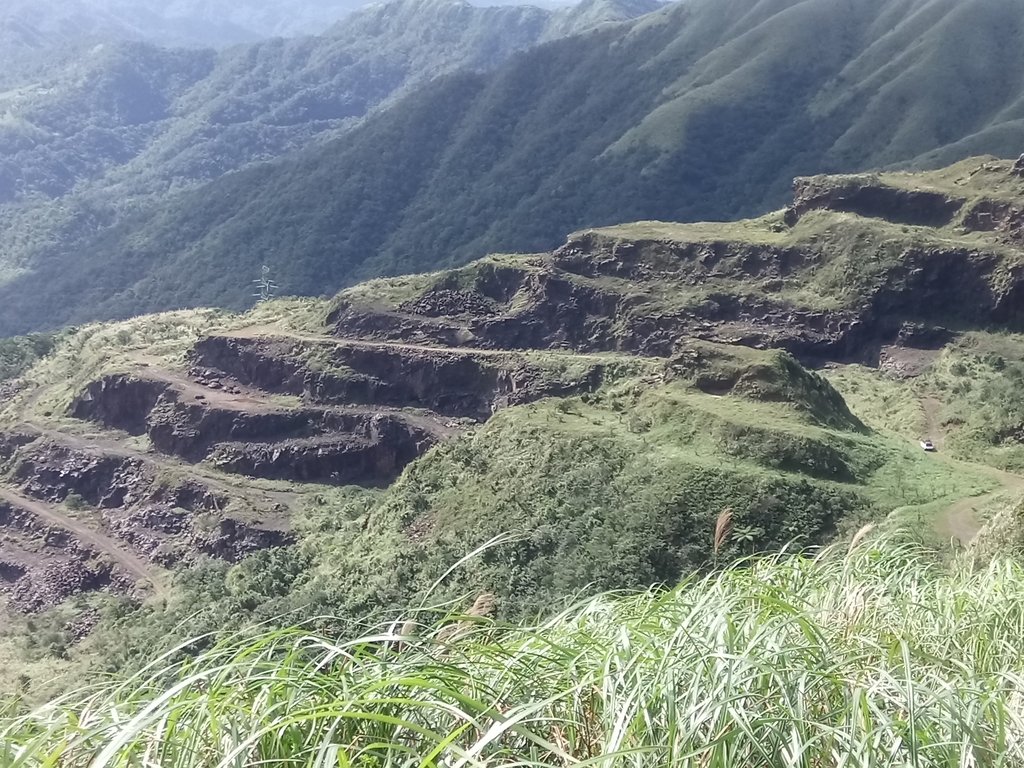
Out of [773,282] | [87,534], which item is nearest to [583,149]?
[773,282]

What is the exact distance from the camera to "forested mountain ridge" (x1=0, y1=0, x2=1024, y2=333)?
450 ft

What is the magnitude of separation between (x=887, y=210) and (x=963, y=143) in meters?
58.7

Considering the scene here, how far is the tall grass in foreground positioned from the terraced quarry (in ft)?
70.4

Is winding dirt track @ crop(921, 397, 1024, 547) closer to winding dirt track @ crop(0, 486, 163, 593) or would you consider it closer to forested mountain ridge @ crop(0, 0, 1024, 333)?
winding dirt track @ crop(0, 486, 163, 593)

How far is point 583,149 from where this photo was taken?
535ft

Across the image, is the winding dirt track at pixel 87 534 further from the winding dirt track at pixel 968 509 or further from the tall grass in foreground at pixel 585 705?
the tall grass in foreground at pixel 585 705

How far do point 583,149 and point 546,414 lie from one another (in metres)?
130

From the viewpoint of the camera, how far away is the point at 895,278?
56875 mm

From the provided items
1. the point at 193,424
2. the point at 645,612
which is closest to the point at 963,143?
the point at 193,424

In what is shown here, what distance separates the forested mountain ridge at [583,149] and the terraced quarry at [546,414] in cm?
6206

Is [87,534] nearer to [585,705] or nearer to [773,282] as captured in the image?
[773,282]

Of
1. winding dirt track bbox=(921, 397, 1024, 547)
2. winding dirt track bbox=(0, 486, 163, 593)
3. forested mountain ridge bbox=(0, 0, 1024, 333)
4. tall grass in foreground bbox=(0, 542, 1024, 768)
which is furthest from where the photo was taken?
forested mountain ridge bbox=(0, 0, 1024, 333)

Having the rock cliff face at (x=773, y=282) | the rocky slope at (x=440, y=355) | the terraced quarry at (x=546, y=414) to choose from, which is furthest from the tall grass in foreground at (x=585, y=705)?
the rock cliff face at (x=773, y=282)

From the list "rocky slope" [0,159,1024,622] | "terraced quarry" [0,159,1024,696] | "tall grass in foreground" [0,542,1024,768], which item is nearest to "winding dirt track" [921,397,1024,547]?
"terraced quarry" [0,159,1024,696]
